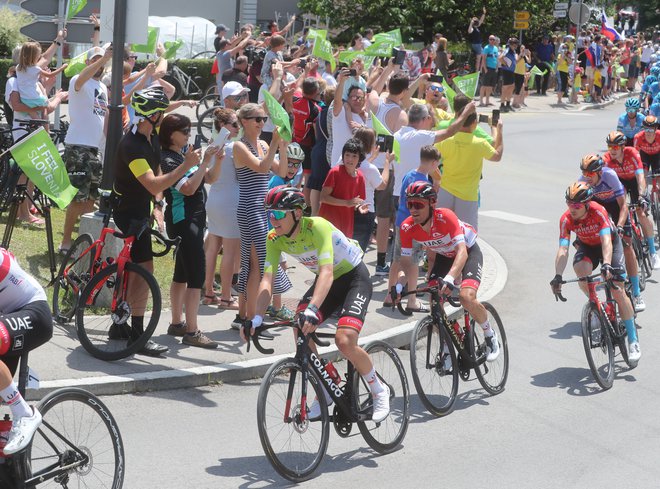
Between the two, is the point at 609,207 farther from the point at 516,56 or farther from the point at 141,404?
the point at 516,56

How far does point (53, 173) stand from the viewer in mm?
8492

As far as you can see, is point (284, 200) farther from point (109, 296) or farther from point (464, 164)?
point (464, 164)

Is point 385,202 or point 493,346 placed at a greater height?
point 385,202

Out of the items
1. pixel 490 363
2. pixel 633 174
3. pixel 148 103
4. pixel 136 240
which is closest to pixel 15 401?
pixel 136 240

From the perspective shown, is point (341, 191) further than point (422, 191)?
Yes

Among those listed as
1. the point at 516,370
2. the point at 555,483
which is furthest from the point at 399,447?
the point at 516,370

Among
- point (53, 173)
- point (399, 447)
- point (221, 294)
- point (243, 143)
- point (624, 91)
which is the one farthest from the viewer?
point (624, 91)

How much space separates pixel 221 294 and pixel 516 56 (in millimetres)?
22736

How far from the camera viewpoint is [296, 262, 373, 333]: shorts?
24.2 feet

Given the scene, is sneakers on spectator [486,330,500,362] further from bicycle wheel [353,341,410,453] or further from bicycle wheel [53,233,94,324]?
bicycle wheel [53,233,94,324]

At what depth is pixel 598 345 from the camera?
379 inches

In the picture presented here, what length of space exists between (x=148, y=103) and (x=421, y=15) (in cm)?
3247

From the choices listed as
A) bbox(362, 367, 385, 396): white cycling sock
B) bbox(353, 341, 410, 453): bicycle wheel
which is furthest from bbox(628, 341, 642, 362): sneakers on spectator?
bbox(362, 367, 385, 396): white cycling sock

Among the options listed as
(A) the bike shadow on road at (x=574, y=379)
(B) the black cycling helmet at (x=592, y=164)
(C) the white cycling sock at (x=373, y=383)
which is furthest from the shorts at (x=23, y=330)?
(B) the black cycling helmet at (x=592, y=164)
